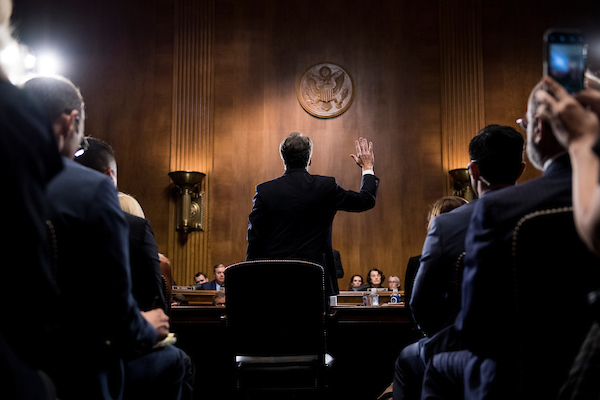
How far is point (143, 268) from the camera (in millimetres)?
2318

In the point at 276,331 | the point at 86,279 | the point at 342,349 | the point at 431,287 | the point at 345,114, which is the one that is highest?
the point at 345,114

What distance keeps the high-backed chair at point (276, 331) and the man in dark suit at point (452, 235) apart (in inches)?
22.0

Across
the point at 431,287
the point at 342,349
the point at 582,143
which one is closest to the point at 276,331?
the point at 431,287

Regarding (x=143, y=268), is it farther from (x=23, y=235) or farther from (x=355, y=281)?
(x=355, y=281)

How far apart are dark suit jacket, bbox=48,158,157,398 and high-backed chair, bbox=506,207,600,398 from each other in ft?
3.56

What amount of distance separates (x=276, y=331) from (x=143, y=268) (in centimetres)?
74

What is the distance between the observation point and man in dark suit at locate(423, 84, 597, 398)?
4.50 feet

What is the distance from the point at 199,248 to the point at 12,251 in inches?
306

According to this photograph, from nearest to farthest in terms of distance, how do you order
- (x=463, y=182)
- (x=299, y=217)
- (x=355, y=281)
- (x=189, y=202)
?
(x=299, y=217), (x=355, y=281), (x=463, y=182), (x=189, y=202)

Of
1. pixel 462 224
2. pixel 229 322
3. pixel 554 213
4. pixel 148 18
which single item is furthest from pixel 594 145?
pixel 148 18

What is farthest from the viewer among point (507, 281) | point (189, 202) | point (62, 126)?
point (189, 202)

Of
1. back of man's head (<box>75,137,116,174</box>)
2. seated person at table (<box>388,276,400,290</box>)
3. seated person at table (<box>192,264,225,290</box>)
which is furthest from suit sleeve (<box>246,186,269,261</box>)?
seated person at table (<box>388,276,400,290</box>)

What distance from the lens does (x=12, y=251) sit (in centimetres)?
95

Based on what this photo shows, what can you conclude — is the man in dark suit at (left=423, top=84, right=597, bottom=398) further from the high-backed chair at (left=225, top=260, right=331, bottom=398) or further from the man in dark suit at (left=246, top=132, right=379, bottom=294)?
the man in dark suit at (left=246, top=132, right=379, bottom=294)
